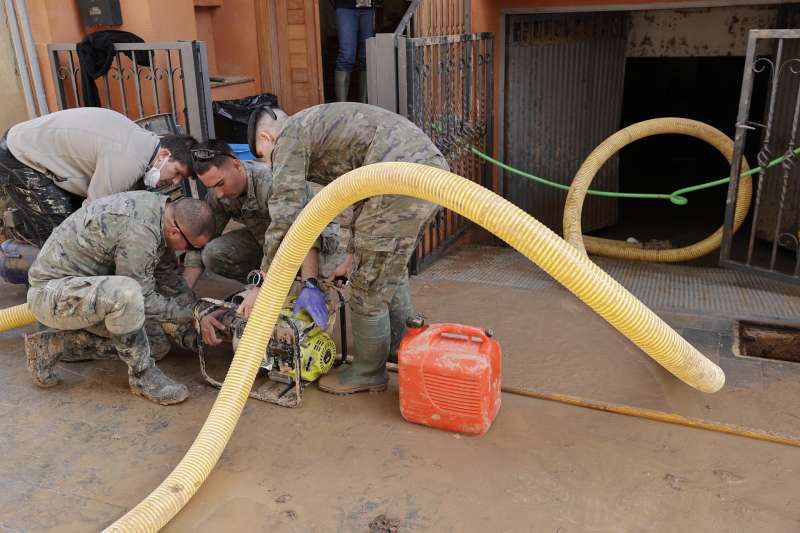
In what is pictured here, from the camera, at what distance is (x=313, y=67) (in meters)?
7.41

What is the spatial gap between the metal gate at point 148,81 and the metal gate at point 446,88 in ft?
4.70

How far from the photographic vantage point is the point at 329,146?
3178mm

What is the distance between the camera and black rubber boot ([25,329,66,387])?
11.1 ft

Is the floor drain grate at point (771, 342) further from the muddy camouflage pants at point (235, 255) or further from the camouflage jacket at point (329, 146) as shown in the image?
the muddy camouflage pants at point (235, 255)

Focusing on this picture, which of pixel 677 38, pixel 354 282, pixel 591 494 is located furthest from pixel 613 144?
pixel 591 494

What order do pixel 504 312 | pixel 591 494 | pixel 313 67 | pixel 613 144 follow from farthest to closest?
pixel 313 67
pixel 613 144
pixel 504 312
pixel 591 494

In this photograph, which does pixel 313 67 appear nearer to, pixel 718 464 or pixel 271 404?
pixel 271 404

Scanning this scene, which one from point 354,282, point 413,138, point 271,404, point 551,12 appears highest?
point 551,12

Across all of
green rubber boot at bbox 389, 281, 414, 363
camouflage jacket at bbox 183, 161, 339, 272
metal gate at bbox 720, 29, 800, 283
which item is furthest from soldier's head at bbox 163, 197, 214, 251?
metal gate at bbox 720, 29, 800, 283

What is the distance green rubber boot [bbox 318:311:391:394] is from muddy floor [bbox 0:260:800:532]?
0.06 meters

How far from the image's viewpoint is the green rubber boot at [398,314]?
141 inches

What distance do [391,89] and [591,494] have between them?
274 centimetres

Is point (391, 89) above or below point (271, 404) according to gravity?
above

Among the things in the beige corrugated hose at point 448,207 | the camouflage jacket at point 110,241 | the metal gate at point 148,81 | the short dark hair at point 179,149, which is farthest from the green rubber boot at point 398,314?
the metal gate at point 148,81
